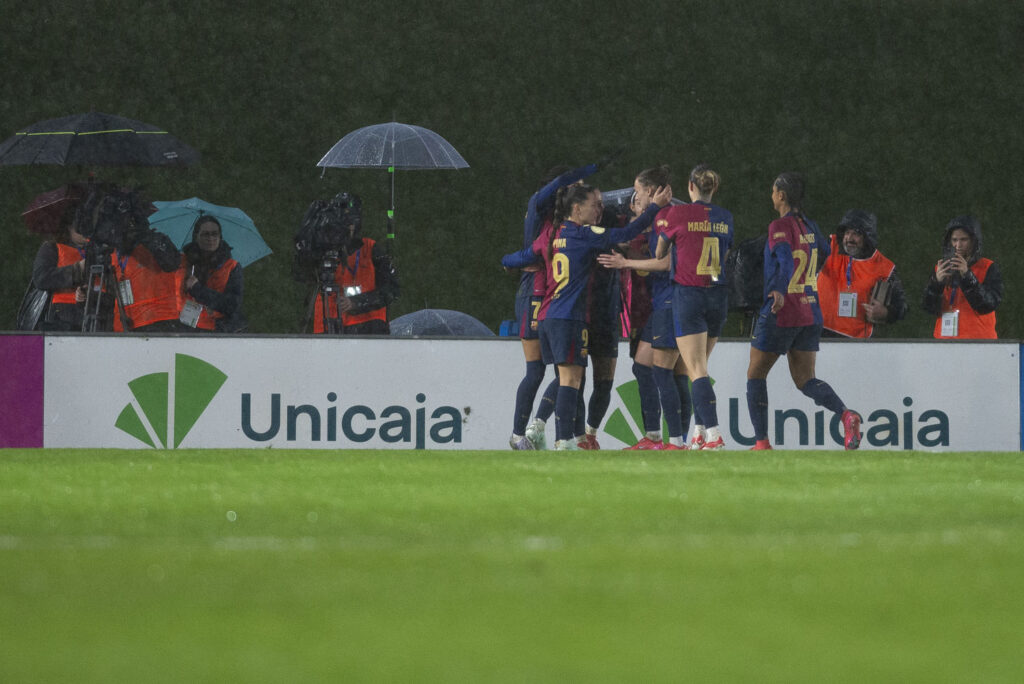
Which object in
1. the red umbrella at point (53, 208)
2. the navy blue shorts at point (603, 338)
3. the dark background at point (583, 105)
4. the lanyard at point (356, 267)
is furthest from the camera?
the dark background at point (583, 105)

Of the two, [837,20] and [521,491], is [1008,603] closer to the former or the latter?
[521,491]

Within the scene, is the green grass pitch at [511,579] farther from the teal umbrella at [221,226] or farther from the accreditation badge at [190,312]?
the teal umbrella at [221,226]

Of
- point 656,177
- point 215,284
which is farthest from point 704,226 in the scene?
point 215,284

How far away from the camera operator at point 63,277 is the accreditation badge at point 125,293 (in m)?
0.23

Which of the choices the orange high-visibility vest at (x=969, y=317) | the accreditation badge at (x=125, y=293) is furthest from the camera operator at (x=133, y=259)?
the orange high-visibility vest at (x=969, y=317)

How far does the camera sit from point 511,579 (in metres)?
3.22

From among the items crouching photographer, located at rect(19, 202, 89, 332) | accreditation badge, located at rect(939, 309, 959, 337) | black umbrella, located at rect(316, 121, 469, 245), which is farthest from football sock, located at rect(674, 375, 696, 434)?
crouching photographer, located at rect(19, 202, 89, 332)

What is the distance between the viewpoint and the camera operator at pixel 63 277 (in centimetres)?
997

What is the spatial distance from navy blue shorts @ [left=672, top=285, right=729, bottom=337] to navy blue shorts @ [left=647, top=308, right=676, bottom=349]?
180 mm

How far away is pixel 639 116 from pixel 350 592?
499 inches

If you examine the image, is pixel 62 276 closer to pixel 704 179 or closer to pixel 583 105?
pixel 704 179

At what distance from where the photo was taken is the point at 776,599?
2.97m

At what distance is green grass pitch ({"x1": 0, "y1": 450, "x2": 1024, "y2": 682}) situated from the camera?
2340 millimetres

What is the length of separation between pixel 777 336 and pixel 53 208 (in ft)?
15.0
